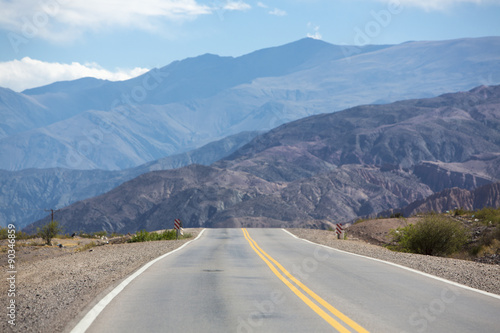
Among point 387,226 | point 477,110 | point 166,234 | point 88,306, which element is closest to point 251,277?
point 88,306

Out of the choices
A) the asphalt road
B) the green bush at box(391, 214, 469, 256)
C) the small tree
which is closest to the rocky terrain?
the asphalt road

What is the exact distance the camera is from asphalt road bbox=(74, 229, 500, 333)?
6.93 m

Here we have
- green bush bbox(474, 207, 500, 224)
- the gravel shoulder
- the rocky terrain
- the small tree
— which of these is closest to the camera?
the gravel shoulder

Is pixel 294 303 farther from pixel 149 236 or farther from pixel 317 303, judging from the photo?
pixel 149 236

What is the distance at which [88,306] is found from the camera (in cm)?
813

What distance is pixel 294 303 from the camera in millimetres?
8406

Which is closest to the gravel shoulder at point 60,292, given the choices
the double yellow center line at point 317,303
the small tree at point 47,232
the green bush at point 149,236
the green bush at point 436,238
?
the double yellow center line at point 317,303

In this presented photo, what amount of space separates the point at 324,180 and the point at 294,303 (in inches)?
4589

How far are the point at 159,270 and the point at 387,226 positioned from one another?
77.9 feet

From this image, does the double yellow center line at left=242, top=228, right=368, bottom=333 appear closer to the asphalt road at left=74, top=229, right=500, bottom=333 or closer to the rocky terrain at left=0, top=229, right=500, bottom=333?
the asphalt road at left=74, top=229, right=500, bottom=333

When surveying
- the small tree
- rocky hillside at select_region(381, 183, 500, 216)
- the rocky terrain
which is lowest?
rocky hillside at select_region(381, 183, 500, 216)

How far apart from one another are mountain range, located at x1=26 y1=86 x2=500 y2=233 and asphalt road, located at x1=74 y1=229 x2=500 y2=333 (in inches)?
2924

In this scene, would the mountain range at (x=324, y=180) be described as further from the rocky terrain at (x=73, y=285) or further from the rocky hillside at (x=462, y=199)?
the rocky terrain at (x=73, y=285)

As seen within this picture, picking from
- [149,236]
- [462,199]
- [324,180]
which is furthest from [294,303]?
[324,180]
